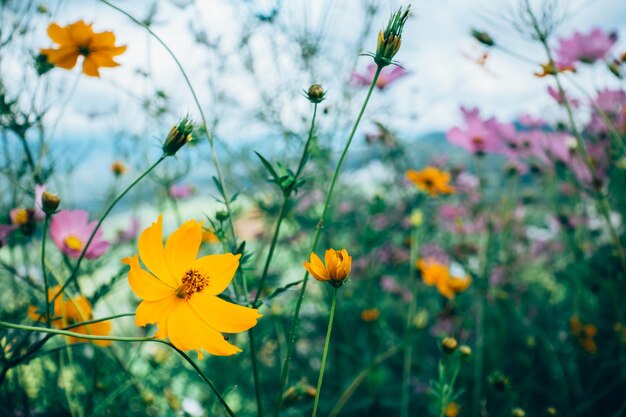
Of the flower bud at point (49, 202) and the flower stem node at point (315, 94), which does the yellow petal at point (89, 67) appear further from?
the flower stem node at point (315, 94)

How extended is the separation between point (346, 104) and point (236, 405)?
825 millimetres

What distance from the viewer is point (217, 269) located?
1.51 ft

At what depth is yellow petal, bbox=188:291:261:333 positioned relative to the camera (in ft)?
1.39

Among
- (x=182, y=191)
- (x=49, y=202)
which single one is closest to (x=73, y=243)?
(x=49, y=202)

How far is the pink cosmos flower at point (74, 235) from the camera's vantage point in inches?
26.0

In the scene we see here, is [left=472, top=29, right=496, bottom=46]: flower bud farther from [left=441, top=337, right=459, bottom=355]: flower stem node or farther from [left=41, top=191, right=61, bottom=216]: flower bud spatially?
[left=41, top=191, right=61, bottom=216]: flower bud

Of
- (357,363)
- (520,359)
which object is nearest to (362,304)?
(357,363)

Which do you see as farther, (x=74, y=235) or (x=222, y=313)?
(x=74, y=235)

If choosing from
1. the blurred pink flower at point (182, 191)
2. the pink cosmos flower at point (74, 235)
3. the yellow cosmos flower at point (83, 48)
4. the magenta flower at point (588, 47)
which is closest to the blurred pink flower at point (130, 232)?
the blurred pink flower at point (182, 191)

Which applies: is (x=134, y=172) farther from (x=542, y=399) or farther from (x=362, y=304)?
(x=542, y=399)

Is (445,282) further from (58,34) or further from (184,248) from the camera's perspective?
(58,34)

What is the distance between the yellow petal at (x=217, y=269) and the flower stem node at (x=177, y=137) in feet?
0.39

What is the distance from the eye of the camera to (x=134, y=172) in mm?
1249

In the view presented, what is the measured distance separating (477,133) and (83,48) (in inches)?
33.4
